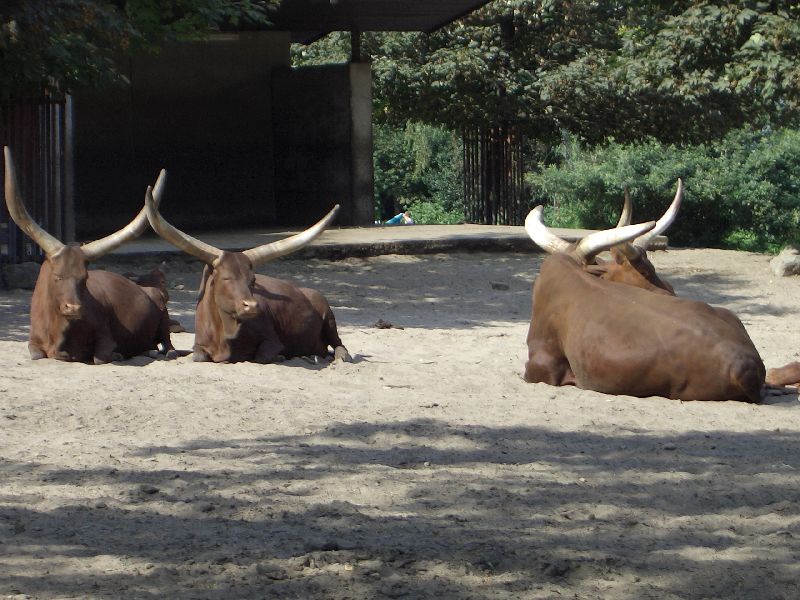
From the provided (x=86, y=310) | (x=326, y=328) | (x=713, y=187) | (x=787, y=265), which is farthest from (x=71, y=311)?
(x=713, y=187)

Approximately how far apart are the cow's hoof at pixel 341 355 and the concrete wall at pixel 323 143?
11.3 meters

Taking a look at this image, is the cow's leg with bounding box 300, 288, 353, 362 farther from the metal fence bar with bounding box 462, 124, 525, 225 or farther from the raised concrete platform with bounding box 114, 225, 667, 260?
the metal fence bar with bounding box 462, 124, 525, 225

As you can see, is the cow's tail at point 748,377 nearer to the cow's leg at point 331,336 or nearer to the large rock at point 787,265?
the cow's leg at point 331,336

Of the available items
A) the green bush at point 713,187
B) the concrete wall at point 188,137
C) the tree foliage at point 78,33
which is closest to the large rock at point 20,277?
the tree foliage at point 78,33

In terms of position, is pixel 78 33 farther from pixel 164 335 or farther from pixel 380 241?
pixel 380 241

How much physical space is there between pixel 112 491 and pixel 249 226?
16.3 meters

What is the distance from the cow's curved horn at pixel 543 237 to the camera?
9.72 meters

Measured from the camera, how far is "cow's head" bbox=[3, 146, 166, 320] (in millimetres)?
9094

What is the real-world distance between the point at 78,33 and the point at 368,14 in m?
7.74

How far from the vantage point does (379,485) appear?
18.8ft

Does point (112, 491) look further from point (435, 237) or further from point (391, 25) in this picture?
point (391, 25)

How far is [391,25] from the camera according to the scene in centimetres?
2130

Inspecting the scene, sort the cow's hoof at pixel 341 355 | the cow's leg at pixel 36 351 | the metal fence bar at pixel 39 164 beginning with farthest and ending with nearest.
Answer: the metal fence bar at pixel 39 164
the cow's hoof at pixel 341 355
the cow's leg at pixel 36 351

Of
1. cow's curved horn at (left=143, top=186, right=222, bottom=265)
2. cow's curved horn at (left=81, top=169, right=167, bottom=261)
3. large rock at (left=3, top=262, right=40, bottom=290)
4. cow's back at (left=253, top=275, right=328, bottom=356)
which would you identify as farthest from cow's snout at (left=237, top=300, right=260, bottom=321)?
large rock at (left=3, top=262, right=40, bottom=290)
